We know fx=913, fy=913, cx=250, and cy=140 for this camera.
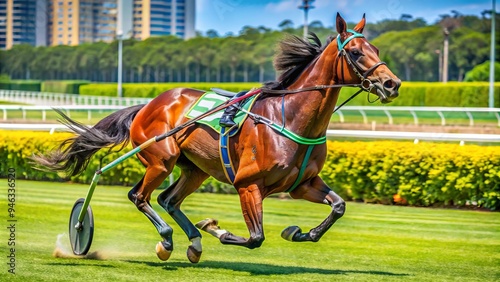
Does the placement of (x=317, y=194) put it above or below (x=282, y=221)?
above

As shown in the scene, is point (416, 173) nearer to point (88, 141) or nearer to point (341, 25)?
point (88, 141)

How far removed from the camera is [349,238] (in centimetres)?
720

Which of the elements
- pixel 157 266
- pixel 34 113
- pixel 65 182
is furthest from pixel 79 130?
pixel 34 113

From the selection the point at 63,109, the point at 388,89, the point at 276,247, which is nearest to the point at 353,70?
the point at 388,89

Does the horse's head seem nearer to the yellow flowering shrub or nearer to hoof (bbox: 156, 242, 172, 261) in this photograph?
hoof (bbox: 156, 242, 172, 261)

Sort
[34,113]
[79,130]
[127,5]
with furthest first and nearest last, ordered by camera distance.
Answer: [127,5], [34,113], [79,130]

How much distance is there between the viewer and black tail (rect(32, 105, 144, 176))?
6547 millimetres

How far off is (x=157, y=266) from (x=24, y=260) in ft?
2.77

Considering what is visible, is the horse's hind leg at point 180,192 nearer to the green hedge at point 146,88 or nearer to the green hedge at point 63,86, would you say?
the green hedge at point 146,88

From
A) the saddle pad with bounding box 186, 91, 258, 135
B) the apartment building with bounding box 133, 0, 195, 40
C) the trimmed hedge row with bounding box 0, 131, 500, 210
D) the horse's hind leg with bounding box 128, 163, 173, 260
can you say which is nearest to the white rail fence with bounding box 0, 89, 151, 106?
the trimmed hedge row with bounding box 0, 131, 500, 210

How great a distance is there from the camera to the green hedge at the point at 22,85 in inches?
2214

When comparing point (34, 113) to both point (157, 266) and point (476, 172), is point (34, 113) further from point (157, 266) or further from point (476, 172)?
point (157, 266)

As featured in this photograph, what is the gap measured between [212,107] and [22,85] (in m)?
52.4

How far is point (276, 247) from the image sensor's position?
675 centimetres
